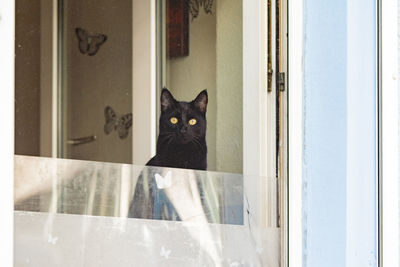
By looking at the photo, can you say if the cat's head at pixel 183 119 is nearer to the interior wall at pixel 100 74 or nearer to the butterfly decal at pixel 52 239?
the interior wall at pixel 100 74

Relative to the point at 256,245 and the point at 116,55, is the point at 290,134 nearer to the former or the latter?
the point at 256,245

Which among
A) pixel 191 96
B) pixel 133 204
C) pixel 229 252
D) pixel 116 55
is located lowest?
pixel 229 252

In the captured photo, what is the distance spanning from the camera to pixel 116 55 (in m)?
1.09

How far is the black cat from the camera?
1.06 metres

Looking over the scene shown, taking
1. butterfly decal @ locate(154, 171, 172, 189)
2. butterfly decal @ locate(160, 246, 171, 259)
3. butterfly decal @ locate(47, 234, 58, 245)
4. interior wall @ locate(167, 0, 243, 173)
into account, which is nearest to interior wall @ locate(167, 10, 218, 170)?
interior wall @ locate(167, 0, 243, 173)

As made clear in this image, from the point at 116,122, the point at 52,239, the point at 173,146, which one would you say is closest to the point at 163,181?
the point at 173,146

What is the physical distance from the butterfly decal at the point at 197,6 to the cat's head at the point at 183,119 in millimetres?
205

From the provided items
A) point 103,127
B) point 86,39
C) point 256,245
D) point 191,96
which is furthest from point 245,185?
point 86,39

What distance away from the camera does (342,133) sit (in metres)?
1.13

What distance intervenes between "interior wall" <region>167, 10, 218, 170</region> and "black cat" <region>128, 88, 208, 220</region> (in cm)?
1

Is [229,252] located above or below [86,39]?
below

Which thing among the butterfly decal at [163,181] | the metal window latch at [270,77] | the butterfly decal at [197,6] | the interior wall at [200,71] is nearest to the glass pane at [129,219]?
the butterfly decal at [163,181]

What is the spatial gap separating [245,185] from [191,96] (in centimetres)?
28

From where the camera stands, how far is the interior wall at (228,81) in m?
1.10
